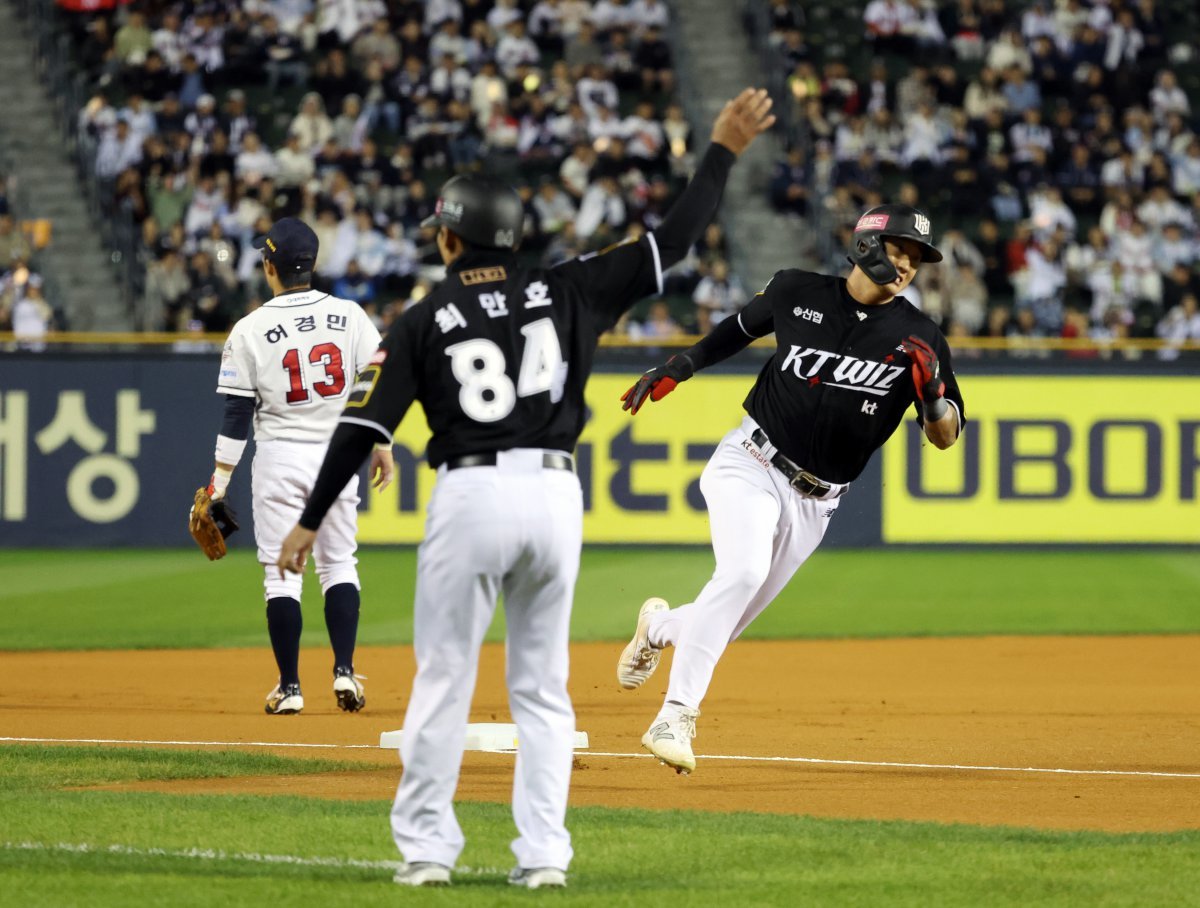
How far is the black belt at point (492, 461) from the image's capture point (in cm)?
557

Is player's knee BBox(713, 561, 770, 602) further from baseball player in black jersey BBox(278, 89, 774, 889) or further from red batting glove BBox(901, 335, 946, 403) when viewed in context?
baseball player in black jersey BBox(278, 89, 774, 889)

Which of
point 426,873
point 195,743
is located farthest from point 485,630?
point 195,743

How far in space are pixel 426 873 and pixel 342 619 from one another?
425cm

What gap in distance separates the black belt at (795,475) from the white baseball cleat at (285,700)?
3172 mm

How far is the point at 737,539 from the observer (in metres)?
7.93

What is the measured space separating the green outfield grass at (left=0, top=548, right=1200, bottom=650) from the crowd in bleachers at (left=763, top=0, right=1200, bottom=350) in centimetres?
360

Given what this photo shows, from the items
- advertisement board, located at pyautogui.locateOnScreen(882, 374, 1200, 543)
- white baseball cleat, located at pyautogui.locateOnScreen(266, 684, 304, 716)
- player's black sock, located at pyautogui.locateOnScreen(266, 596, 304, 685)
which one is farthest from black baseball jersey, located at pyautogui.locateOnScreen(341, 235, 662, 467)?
advertisement board, located at pyautogui.locateOnScreen(882, 374, 1200, 543)

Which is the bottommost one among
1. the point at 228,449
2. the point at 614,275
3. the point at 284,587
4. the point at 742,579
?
the point at 284,587

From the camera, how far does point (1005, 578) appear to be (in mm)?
17703

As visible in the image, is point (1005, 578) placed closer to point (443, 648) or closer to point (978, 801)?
point (978, 801)

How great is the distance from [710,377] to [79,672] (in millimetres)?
8398

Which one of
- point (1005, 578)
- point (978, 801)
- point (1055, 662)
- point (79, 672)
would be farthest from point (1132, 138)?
point (978, 801)

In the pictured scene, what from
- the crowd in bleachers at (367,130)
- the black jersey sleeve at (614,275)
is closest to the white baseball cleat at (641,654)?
the black jersey sleeve at (614,275)

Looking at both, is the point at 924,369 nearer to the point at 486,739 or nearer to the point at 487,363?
the point at 487,363
